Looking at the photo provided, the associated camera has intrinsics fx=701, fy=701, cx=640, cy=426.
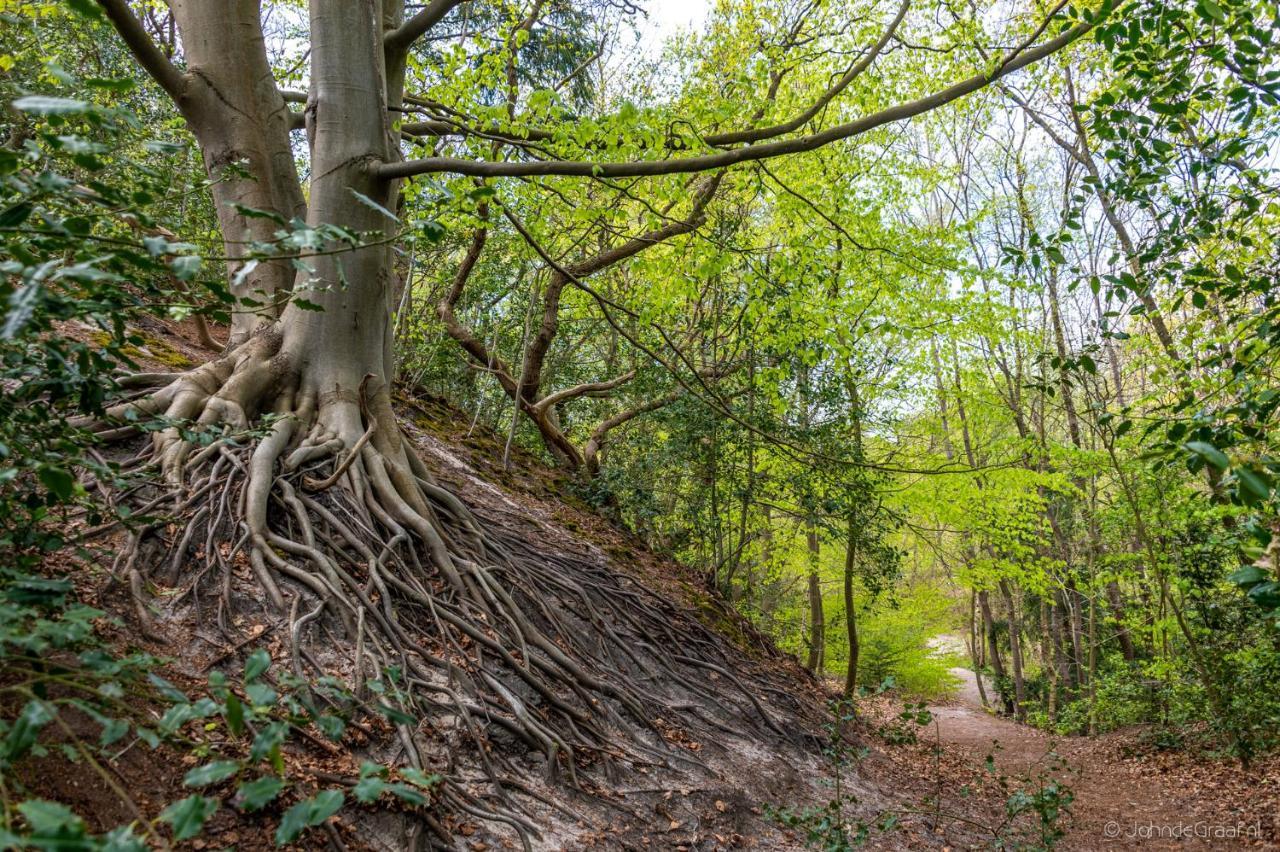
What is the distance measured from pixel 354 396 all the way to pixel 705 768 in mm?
3297

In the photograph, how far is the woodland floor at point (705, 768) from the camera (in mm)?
2734

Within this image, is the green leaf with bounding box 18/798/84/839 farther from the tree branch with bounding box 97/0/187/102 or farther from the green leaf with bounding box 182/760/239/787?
the tree branch with bounding box 97/0/187/102

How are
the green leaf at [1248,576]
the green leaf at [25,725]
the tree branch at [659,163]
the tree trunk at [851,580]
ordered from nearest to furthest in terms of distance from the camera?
the green leaf at [25,725] < the green leaf at [1248,576] < the tree branch at [659,163] < the tree trunk at [851,580]

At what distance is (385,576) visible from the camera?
12.8 feet

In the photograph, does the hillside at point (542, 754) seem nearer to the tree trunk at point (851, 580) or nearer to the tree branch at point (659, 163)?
the tree branch at point (659, 163)

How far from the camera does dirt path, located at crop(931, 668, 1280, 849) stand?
20.0 feet

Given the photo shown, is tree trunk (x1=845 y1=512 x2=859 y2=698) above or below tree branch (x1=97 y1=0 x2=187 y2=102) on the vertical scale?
below

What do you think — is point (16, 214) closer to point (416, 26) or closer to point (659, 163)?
point (659, 163)

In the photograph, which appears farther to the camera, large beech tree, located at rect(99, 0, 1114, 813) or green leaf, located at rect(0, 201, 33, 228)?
large beech tree, located at rect(99, 0, 1114, 813)

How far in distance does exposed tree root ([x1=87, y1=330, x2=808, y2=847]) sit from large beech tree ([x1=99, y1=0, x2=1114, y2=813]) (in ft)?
0.05

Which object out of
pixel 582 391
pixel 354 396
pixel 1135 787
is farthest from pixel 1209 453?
pixel 1135 787

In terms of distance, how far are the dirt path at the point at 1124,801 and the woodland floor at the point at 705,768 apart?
0.03 meters

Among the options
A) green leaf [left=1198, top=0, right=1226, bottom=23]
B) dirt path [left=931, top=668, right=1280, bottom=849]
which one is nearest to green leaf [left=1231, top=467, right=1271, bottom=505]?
green leaf [left=1198, top=0, right=1226, bottom=23]

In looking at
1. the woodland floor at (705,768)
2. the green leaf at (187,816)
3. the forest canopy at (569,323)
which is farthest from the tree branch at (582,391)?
the green leaf at (187,816)
